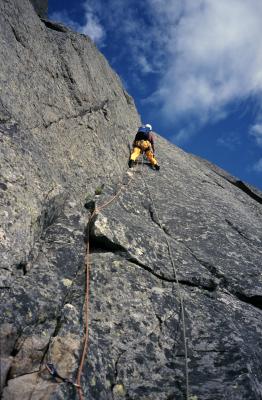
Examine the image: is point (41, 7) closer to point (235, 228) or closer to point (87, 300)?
point (235, 228)

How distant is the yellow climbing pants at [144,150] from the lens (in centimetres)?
1281

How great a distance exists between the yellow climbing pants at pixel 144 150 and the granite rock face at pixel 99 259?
3.00 feet

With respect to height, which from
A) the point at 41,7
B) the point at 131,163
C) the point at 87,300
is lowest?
the point at 87,300

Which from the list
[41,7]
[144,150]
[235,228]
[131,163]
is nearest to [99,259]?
[235,228]

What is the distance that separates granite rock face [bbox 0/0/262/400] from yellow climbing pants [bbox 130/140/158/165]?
3.00ft

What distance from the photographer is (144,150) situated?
1329cm

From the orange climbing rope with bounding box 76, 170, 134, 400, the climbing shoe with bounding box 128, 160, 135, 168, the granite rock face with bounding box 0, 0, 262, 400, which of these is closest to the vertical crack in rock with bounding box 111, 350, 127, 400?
the granite rock face with bounding box 0, 0, 262, 400

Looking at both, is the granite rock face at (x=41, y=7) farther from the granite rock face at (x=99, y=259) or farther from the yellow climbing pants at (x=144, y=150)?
the yellow climbing pants at (x=144, y=150)

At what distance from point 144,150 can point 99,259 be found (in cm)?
678

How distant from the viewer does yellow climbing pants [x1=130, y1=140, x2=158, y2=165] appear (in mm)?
12812

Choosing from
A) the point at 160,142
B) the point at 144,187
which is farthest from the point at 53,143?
the point at 160,142

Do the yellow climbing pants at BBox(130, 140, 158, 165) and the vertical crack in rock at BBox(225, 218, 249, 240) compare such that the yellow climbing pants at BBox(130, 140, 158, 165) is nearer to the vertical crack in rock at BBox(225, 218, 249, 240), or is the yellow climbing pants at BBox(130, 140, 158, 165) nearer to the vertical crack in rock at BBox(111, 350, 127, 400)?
the vertical crack in rock at BBox(225, 218, 249, 240)

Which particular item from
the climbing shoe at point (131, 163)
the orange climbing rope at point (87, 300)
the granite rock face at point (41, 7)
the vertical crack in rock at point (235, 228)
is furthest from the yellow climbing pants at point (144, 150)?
the granite rock face at point (41, 7)

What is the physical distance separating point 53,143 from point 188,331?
4.97 metres
